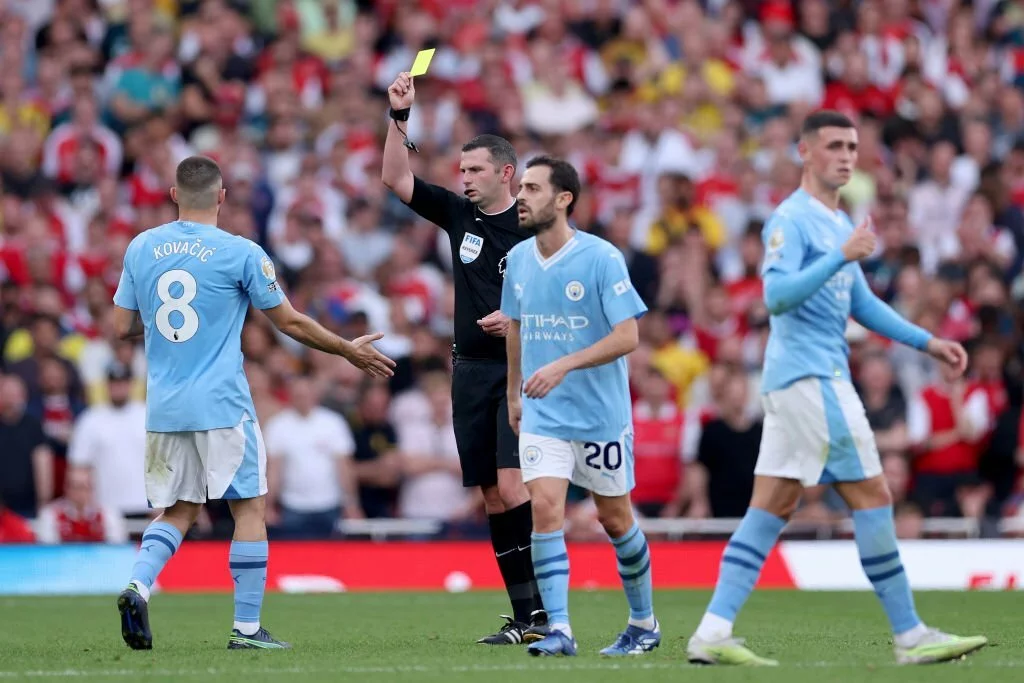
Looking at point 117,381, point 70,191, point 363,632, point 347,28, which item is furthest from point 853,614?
point 347,28

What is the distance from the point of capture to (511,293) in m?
9.24

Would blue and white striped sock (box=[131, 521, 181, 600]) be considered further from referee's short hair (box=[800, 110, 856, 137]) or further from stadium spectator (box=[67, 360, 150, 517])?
stadium spectator (box=[67, 360, 150, 517])

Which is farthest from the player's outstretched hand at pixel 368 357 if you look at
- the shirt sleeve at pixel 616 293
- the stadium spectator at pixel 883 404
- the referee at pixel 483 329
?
the stadium spectator at pixel 883 404

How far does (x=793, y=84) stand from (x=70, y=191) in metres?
8.64

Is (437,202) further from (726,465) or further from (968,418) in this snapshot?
(968,418)

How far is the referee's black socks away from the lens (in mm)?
10148

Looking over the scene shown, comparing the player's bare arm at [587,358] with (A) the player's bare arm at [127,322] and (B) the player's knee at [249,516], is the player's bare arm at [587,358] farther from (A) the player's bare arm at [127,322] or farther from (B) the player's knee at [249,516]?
(A) the player's bare arm at [127,322]

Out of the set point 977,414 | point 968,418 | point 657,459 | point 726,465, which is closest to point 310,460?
point 657,459

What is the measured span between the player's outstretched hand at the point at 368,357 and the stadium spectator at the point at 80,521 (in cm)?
669

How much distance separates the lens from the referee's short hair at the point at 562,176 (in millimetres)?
8961

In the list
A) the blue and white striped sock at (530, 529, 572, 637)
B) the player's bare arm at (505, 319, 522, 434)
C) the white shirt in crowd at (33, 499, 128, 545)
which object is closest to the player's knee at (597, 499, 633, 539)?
the blue and white striped sock at (530, 529, 572, 637)

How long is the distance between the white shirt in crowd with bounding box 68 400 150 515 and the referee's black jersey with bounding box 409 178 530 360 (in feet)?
20.5

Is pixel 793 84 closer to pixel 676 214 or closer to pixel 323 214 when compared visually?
pixel 676 214

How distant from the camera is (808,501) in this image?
54.4 ft
